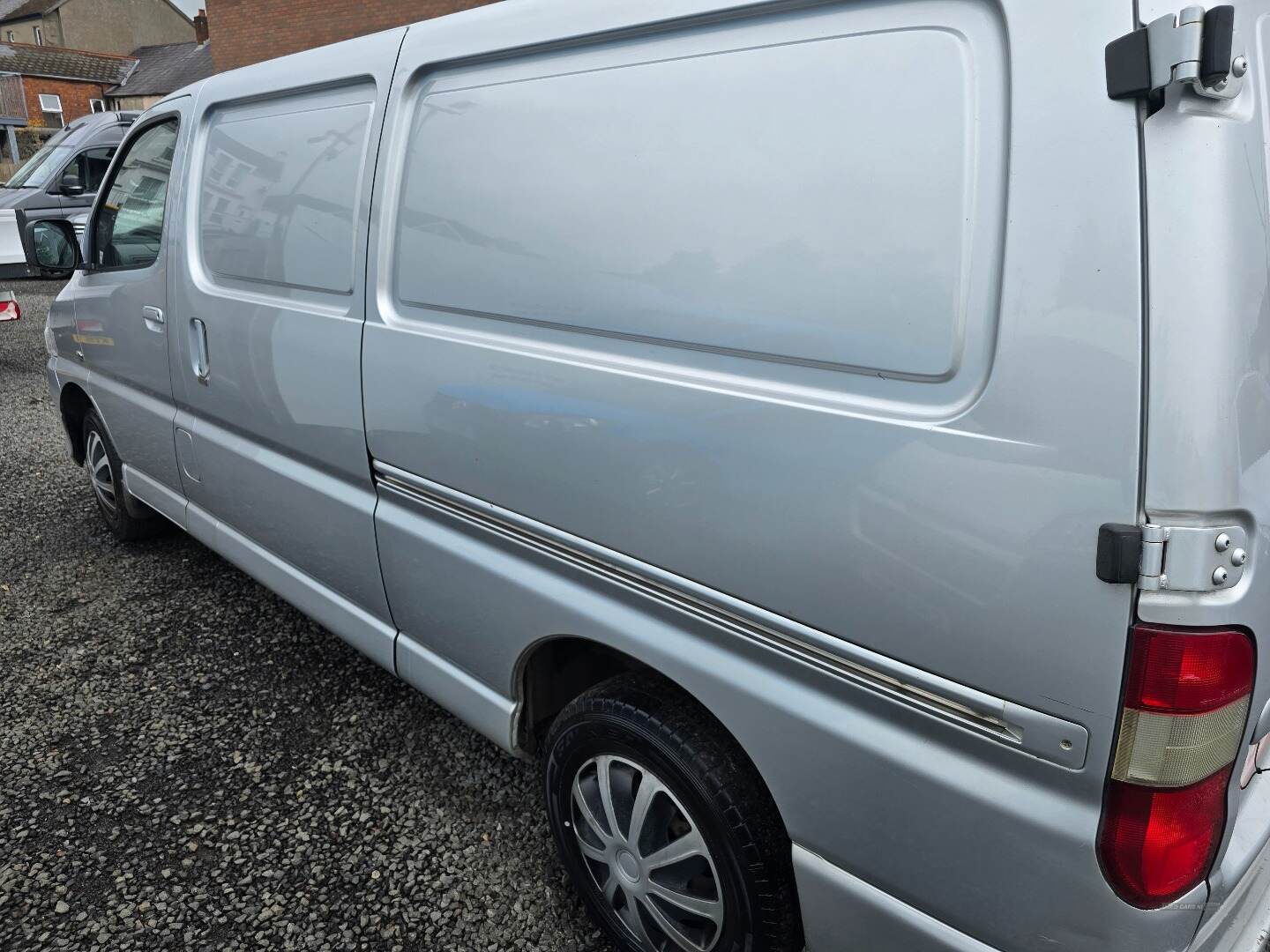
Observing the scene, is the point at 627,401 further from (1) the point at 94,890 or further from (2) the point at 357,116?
(1) the point at 94,890

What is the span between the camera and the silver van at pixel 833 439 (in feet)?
3.74

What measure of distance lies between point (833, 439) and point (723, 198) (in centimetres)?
46

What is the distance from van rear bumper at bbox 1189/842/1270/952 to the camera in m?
1.36

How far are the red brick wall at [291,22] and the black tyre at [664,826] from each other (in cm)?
1641

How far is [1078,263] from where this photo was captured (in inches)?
45.9

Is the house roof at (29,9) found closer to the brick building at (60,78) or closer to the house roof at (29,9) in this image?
the house roof at (29,9)

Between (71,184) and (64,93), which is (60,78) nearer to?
(64,93)

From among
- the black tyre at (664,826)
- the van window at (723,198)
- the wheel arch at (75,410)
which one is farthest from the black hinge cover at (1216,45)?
the wheel arch at (75,410)

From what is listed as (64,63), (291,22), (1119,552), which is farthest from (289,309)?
(64,63)

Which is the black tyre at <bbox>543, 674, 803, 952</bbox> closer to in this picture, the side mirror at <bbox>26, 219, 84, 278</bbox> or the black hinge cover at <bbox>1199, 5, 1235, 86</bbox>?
the black hinge cover at <bbox>1199, 5, 1235, 86</bbox>

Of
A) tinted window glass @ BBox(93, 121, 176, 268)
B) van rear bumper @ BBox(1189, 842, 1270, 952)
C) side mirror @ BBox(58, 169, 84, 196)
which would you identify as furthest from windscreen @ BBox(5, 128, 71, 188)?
van rear bumper @ BBox(1189, 842, 1270, 952)

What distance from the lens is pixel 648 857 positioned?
1941 millimetres

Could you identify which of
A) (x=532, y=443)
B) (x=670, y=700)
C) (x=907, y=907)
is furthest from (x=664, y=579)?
(x=907, y=907)

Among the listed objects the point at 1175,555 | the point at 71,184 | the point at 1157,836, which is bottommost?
the point at 1157,836
